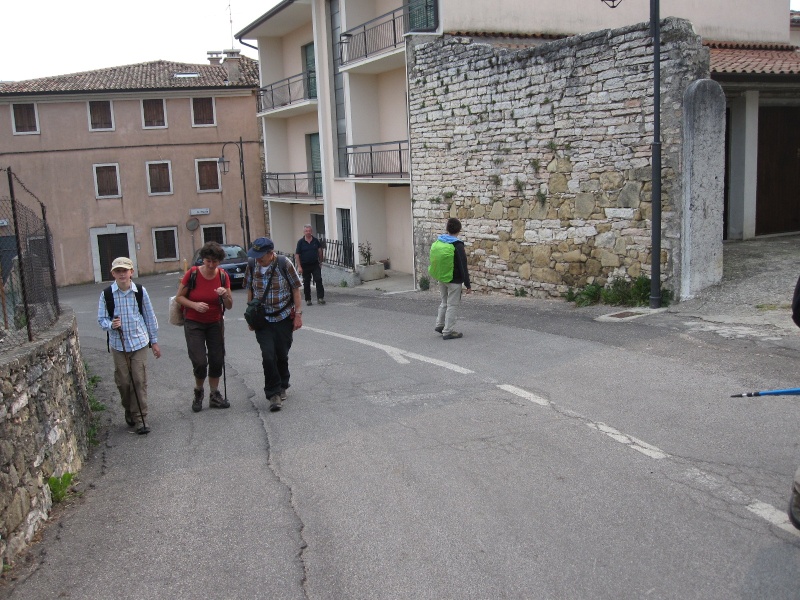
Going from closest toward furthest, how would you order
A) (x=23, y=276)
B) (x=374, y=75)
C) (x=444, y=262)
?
(x=23, y=276), (x=444, y=262), (x=374, y=75)

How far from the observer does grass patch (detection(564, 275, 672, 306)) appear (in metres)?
12.2

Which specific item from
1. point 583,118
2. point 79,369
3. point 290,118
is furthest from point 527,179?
point 290,118

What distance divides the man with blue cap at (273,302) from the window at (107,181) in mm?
32853

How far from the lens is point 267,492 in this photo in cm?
584

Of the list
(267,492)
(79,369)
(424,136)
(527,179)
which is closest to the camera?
(267,492)

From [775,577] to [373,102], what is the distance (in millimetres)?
21051

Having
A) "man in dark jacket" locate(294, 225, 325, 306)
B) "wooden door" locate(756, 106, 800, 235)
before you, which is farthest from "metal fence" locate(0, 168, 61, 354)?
"wooden door" locate(756, 106, 800, 235)

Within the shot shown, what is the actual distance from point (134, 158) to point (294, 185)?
35.8ft

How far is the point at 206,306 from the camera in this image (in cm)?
791

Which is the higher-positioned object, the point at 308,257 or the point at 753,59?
the point at 753,59

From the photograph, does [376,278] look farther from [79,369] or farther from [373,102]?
[79,369]

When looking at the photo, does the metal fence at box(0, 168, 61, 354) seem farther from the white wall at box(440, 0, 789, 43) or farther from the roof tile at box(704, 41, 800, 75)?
the white wall at box(440, 0, 789, 43)

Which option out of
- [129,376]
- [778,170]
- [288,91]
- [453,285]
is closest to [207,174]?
[288,91]

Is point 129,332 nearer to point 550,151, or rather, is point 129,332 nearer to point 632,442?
point 632,442
